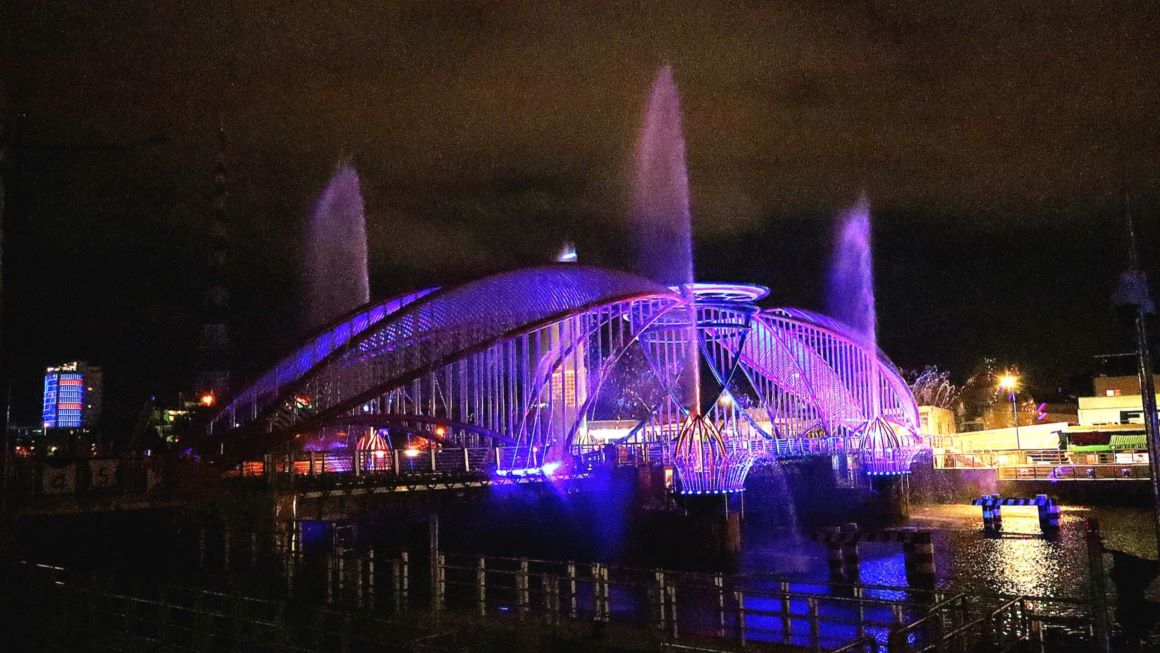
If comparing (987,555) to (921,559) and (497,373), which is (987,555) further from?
(497,373)

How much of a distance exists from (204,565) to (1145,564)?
1973cm

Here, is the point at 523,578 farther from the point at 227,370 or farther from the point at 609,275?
the point at 227,370

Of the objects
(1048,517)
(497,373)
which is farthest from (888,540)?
(497,373)

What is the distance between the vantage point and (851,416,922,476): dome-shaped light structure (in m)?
54.3

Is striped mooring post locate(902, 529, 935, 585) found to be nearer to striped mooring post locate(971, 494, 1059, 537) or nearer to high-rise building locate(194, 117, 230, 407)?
striped mooring post locate(971, 494, 1059, 537)

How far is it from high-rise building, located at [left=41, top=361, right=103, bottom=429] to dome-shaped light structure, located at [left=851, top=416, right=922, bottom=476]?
119 m

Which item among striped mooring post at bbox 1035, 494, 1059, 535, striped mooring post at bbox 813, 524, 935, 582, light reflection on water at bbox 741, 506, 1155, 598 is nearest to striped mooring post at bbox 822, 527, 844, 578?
striped mooring post at bbox 813, 524, 935, 582

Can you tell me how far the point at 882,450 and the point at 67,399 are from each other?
5064 inches

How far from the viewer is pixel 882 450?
55.9 metres

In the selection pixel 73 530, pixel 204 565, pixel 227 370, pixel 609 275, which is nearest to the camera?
pixel 204 565

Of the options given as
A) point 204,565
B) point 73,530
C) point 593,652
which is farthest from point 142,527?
point 593,652

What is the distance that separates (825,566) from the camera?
34.1m

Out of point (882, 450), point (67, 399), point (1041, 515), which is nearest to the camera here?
point (1041, 515)

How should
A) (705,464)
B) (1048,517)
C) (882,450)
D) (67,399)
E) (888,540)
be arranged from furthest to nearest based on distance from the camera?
(67,399) < (882,450) < (1048,517) < (705,464) < (888,540)
